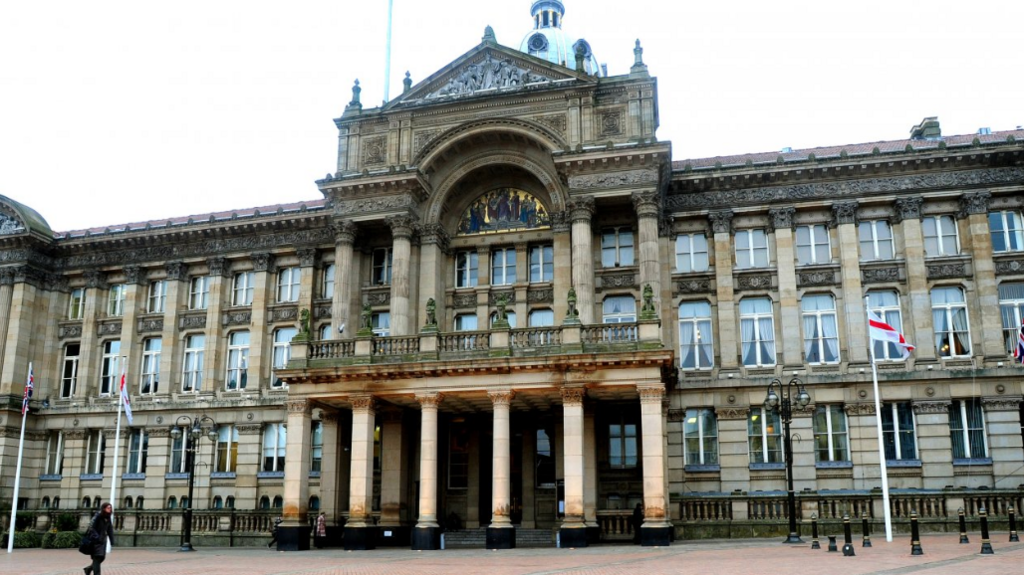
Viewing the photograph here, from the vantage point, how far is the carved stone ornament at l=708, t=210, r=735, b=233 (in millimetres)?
38969

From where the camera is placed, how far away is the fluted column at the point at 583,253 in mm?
35781

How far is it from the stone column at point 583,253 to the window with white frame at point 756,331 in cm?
696

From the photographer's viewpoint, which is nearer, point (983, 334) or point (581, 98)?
point (983, 334)

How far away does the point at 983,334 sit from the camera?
3569cm

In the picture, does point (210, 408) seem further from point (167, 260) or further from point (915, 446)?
point (915, 446)

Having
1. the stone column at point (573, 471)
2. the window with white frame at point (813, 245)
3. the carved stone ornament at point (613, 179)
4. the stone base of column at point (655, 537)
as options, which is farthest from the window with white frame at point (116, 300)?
the window with white frame at point (813, 245)

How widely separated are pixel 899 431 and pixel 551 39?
3992 cm

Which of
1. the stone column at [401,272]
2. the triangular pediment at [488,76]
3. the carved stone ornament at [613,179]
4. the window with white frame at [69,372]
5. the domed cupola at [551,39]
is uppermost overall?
the domed cupola at [551,39]

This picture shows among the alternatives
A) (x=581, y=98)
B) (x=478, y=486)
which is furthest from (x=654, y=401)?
(x=581, y=98)

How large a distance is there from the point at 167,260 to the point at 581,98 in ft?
77.3

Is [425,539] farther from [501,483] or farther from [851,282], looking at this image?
[851,282]

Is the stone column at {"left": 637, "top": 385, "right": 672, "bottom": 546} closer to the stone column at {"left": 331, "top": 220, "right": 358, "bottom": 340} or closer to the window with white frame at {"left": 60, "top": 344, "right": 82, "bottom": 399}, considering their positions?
the stone column at {"left": 331, "top": 220, "right": 358, "bottom": 340}

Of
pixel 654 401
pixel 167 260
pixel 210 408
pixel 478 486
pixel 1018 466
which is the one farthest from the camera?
pixel 167 260

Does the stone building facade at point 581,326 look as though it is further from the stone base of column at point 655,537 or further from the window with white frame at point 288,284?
the stone base of column at point 655,537
